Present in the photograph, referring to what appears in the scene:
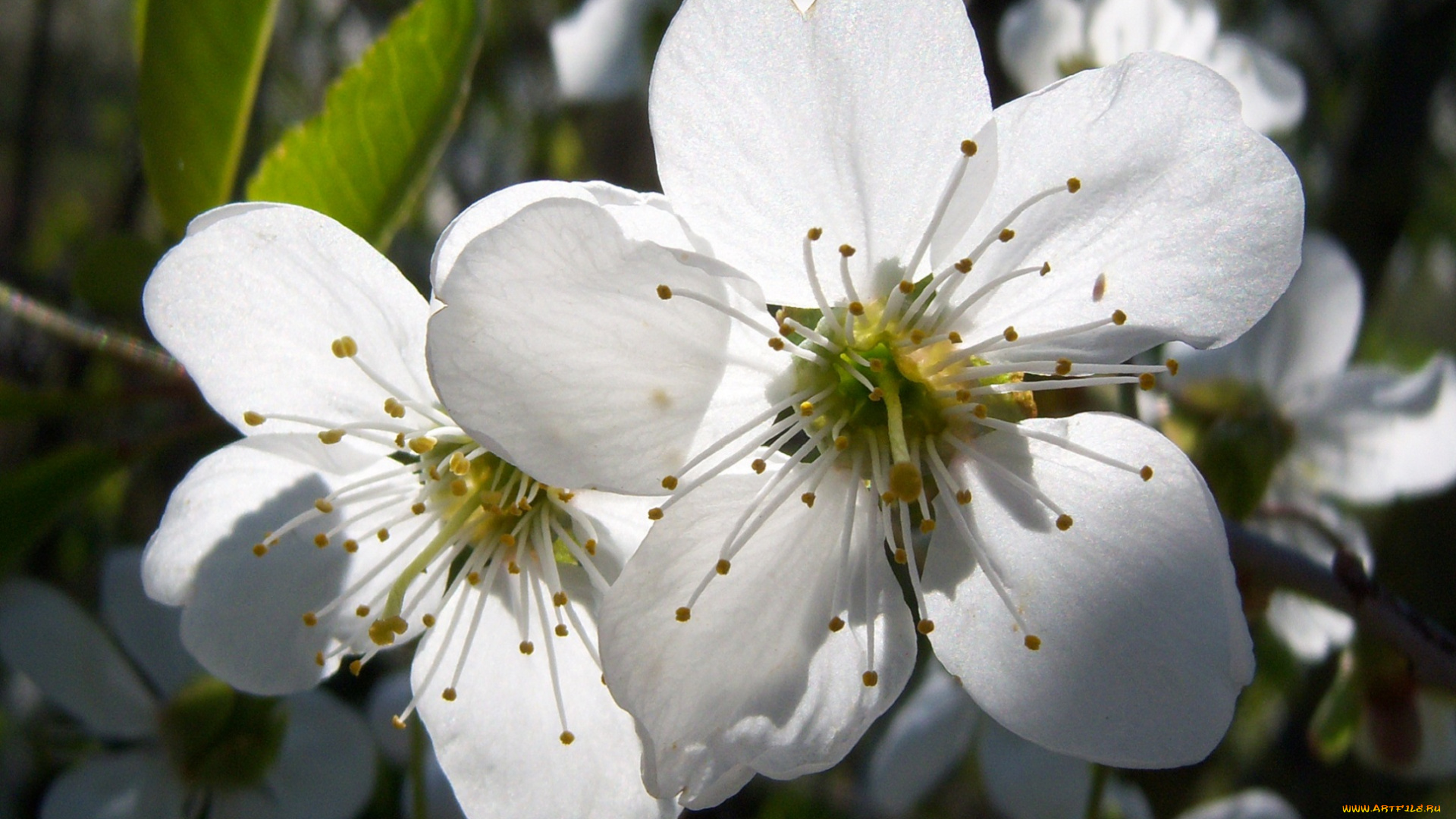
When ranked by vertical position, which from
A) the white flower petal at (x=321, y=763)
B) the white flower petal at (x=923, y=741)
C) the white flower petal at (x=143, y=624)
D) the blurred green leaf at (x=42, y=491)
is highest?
the blurred green leaf at (x=42, y=491)

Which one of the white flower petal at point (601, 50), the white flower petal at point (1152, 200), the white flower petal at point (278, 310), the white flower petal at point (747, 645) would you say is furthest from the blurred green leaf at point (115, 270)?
the white flower petal at point (601, 50)

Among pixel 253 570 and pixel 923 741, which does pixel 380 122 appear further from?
pixel 923 741

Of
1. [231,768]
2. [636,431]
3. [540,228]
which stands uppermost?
[540,228]

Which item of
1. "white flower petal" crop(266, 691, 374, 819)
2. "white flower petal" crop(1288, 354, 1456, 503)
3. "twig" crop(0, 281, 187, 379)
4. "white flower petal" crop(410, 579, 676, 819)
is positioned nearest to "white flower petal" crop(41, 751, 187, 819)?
"white flower petal" crop(266, 691, 374, 819)

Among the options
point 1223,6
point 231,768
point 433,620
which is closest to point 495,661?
point 433,620

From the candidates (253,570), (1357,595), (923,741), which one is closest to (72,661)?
(253,570)

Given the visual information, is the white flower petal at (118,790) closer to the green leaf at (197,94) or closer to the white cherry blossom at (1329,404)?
the green leaf at (197,94)

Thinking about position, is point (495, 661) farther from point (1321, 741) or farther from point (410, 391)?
point (1321, 741)
